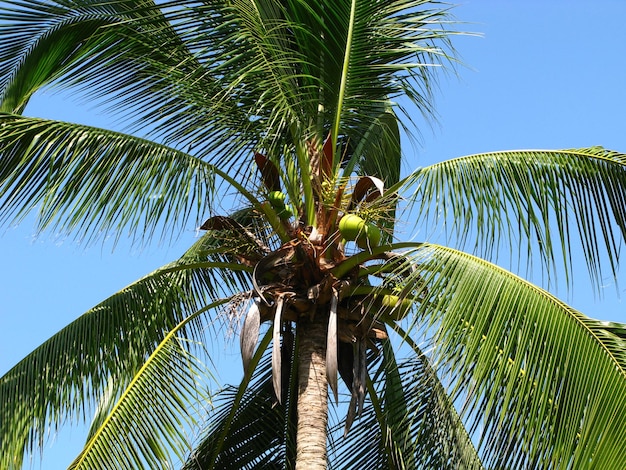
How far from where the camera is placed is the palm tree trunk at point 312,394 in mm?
6574

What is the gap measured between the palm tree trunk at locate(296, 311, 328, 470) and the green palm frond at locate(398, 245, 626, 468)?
0.93 metres

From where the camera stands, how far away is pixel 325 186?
281 inches

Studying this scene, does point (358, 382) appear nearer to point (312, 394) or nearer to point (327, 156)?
point (312, 394)

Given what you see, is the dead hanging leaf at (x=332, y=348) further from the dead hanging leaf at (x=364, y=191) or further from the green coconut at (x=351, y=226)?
the dead hanging leaf at (x=364, y=191)

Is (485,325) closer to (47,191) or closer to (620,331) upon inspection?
(620,331)

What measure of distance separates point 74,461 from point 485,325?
9.54ft

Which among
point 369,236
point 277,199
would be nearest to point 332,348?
point 369,236

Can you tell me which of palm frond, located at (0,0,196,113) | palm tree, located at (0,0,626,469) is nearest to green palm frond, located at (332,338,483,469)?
palm tree, located at (0,0,626,469)

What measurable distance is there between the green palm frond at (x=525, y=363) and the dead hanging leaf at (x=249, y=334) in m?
1.16

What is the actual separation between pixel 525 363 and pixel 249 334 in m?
1.93

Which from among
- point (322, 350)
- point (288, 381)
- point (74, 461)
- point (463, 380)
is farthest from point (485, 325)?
point (74, 461)

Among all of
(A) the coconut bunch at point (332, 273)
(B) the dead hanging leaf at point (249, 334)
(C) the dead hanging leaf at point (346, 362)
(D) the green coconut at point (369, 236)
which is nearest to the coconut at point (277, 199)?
(A) the coconut bunch at point (332, 273)

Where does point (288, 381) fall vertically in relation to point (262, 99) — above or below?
below

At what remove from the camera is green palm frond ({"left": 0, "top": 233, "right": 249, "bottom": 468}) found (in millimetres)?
7320
